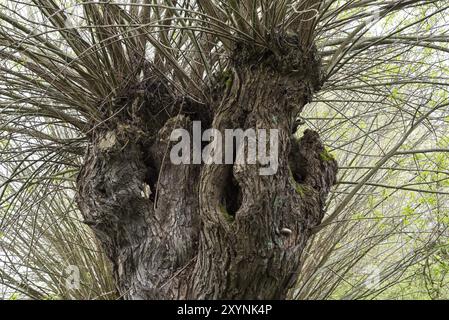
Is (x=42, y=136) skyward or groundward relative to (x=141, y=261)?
skyward

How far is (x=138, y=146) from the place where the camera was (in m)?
2.82

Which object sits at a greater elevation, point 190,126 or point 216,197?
point 190,126

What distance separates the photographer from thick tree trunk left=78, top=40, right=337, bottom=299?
2301 millimetres

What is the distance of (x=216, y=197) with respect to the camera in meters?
2.42

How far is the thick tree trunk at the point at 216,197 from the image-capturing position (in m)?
2.30

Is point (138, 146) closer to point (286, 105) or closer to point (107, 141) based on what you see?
point (107, 141)

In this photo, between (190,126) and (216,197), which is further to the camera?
(190,126)

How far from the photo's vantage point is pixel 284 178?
243 centimetres

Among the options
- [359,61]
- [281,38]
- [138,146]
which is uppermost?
[359,61]
